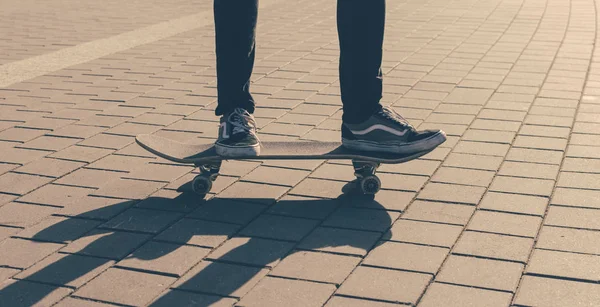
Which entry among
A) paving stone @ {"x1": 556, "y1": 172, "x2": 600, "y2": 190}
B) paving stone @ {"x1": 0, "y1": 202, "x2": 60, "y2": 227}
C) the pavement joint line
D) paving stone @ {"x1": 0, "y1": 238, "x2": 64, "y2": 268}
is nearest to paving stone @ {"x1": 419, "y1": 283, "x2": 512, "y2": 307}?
paving stone @ {"x1": 556, "y1": 172, "x2": 600, "y2": 190}

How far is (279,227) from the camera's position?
3.35 m

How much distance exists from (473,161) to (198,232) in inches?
55.2

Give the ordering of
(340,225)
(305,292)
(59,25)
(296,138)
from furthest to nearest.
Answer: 1. (59,25)
2. (296,138)
3. (340,225)
4. (305,292)

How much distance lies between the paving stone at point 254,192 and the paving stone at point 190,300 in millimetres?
896

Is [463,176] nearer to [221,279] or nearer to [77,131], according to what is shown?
[221,279]

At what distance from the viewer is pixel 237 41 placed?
148 inches

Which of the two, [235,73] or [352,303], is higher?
[235,73]

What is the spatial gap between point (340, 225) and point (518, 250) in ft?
2.07

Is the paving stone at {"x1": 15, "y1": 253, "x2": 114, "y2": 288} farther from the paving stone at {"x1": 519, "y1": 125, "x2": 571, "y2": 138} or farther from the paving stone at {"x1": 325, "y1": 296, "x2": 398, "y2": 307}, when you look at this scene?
the paving stone at {"x1": 519, "y1": 125, "x2": 571, "y2": 138}

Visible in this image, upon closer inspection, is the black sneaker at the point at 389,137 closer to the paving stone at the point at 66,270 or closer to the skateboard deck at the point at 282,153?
the skateboard deck at the point at 282,153

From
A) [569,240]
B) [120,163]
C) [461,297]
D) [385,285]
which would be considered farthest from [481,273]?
[120,163]

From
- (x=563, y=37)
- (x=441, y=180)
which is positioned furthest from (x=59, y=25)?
(x=441, y=180)

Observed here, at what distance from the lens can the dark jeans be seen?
369 cm

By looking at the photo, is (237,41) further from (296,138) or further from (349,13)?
(296,138)
